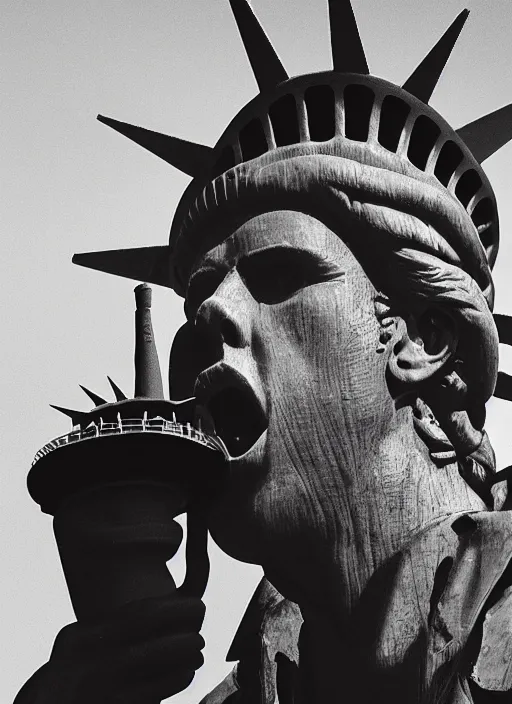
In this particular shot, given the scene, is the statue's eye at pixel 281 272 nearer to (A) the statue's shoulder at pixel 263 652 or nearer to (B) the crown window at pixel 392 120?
(B) the crown window at pixel 392 120

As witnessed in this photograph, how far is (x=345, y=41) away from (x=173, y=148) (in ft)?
3.43

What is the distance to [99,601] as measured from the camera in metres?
6.71

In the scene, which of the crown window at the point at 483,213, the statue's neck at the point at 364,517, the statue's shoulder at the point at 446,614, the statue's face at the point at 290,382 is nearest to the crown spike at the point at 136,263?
the statue's face at the point at 290,382

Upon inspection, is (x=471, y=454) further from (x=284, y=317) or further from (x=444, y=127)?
(x=444, y=127)

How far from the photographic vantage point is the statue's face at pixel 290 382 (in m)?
6.64

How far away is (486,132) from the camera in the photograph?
7.86 m

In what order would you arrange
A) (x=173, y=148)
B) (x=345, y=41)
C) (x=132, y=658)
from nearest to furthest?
1. (x=132, y=658)
2. (x=345, y=41)
3. (x=173, y=148)

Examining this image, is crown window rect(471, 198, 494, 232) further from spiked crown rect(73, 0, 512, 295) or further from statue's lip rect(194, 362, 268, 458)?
statue's lip rect(194, 362, 268, 458)

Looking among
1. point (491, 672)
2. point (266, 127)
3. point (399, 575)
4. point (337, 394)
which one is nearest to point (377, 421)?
point (337, 394)

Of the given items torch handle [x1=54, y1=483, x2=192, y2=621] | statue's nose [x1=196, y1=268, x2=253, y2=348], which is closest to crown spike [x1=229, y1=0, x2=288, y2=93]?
statue's nose [x1=196, y1=268, x2=253, y2=348]

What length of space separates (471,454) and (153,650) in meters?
1.64

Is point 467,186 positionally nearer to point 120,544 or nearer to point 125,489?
point 125,489

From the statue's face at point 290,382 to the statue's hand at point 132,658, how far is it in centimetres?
45

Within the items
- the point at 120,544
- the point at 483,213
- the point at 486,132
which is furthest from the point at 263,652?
the point at 486,132
